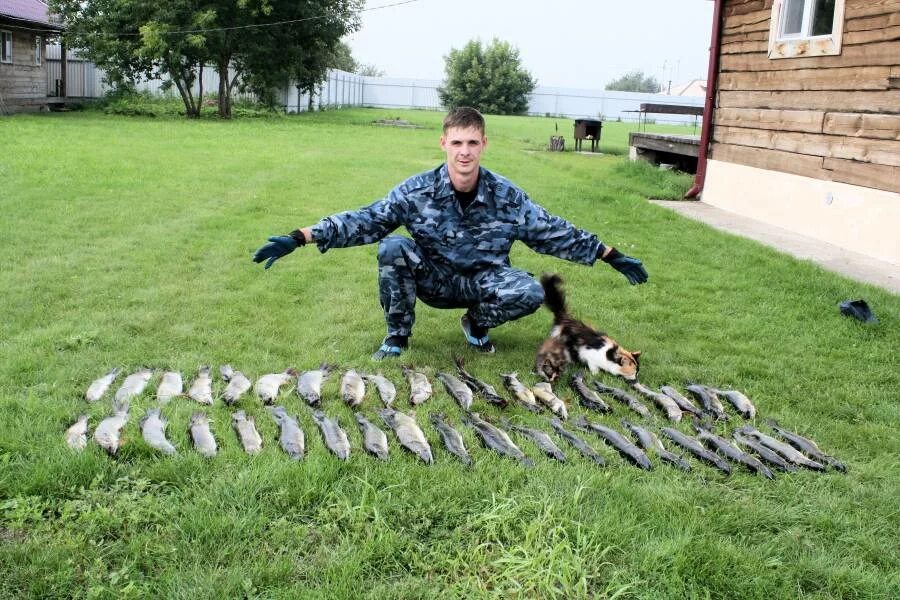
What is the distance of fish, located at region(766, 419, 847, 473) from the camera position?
164 inches

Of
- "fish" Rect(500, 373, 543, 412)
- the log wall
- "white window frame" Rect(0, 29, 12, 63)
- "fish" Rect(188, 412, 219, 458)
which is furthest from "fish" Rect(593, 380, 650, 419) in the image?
"white window frame" Rect(0, 29, 12, 63)

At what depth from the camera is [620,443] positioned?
4.23 m

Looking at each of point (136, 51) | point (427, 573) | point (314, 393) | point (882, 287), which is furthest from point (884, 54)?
point (136, 51)

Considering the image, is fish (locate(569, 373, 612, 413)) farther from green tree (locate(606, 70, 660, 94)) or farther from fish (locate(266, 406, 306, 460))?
green tree (locate(606, 70, 660, 94))

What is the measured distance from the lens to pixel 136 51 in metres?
29.5

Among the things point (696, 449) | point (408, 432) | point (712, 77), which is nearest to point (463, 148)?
point (408, 432)

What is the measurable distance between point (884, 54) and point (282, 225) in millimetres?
7768

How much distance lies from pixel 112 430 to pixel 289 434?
0.91m

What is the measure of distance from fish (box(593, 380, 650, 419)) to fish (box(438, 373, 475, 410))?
34.9 inches

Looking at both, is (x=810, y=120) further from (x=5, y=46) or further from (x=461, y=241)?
(x=5, y=46)

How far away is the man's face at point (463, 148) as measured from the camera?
5.39 meters

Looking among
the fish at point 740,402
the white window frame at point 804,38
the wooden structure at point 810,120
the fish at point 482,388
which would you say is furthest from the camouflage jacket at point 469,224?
A: the white window frame at point 804,38

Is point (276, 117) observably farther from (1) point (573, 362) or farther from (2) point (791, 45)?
(1) point (573, 362)

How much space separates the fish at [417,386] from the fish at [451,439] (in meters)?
0.27
